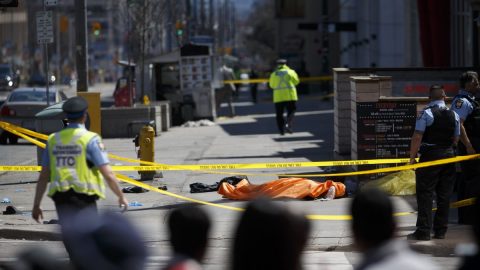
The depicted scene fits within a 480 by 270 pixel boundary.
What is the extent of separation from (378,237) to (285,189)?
32.3ft

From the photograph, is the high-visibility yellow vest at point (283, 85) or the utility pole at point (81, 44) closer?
the utility pole at point (81, 44)

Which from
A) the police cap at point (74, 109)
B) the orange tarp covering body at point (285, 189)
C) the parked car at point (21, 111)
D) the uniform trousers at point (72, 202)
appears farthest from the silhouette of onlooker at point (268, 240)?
the parked car at point (21, 111)

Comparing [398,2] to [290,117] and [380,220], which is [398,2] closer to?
[290,117]

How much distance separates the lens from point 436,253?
11.4 meters

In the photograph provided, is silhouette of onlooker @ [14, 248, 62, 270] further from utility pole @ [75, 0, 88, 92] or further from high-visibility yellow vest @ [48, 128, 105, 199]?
utility pole @ [75, 0, 88, 92]

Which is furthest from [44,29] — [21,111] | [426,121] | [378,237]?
[378,237]

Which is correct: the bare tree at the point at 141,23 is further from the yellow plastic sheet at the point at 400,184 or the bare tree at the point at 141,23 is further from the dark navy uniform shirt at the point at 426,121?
the dark navy uniform shirt at the point at 426,121

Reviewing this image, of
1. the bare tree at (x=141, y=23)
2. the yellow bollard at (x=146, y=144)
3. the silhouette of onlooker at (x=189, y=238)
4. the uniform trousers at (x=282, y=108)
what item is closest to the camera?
the silhouette of onlooker at (x=189, y=238)

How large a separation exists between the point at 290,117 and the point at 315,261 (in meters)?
15.3

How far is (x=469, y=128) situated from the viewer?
1256cm

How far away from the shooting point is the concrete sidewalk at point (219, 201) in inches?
455

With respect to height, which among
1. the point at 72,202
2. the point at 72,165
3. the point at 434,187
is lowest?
the point at 434,187

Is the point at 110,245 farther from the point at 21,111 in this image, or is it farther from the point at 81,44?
the point at 21,111

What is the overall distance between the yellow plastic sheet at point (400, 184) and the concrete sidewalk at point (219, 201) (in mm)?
318
